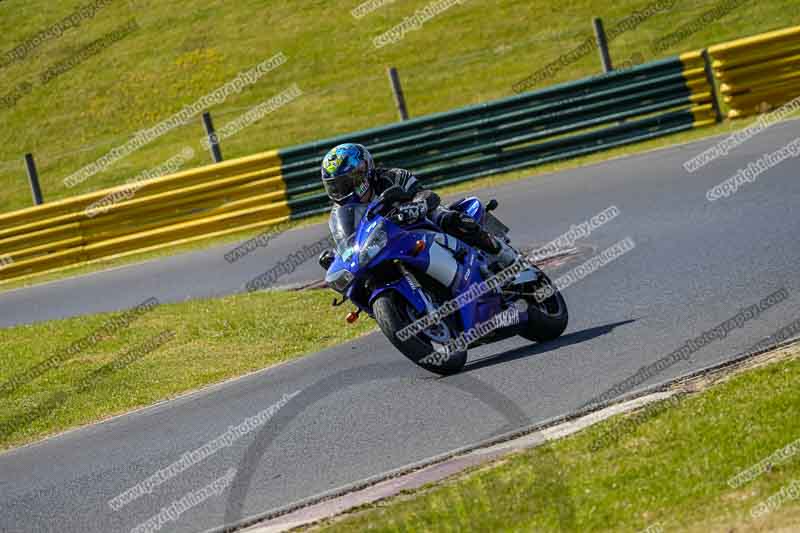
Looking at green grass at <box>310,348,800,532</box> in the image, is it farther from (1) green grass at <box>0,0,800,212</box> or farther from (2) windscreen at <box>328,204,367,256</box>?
(1) green grass at <box>0,0,800,212</box>

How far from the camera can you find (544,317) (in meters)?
9.85

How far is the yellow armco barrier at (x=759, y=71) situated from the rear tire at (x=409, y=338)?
12485mm

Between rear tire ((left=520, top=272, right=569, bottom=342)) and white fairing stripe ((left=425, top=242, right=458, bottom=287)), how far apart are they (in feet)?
2.43

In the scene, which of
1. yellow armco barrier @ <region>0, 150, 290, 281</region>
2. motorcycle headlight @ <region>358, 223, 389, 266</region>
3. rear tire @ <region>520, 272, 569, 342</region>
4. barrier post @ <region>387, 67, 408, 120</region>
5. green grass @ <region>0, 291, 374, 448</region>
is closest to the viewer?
motorcycle headlight @ <region>358, 223, 389, 266</region>

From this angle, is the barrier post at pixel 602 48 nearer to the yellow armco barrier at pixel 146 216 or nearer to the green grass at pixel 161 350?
the yellow armco barrier at pixel 146 216

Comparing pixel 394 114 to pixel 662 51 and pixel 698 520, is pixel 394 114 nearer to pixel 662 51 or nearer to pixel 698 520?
pixel 662 51

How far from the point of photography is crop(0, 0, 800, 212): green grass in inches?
1188

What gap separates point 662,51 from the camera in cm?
2908

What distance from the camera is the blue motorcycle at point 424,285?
29.7 feet

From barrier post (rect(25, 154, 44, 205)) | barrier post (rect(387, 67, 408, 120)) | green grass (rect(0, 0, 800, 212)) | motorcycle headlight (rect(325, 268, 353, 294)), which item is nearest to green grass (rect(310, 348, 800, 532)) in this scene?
motorcycle headlight (rect(325, 268, 353, 294))

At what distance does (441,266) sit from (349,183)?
35.6 inches

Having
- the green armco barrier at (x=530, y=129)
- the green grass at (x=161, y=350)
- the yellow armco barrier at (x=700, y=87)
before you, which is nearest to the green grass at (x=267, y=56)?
the green armco barrier at (x=530, y=129)

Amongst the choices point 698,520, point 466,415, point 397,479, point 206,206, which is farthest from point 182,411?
A: point 206,206

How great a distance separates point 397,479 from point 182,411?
3899mm
